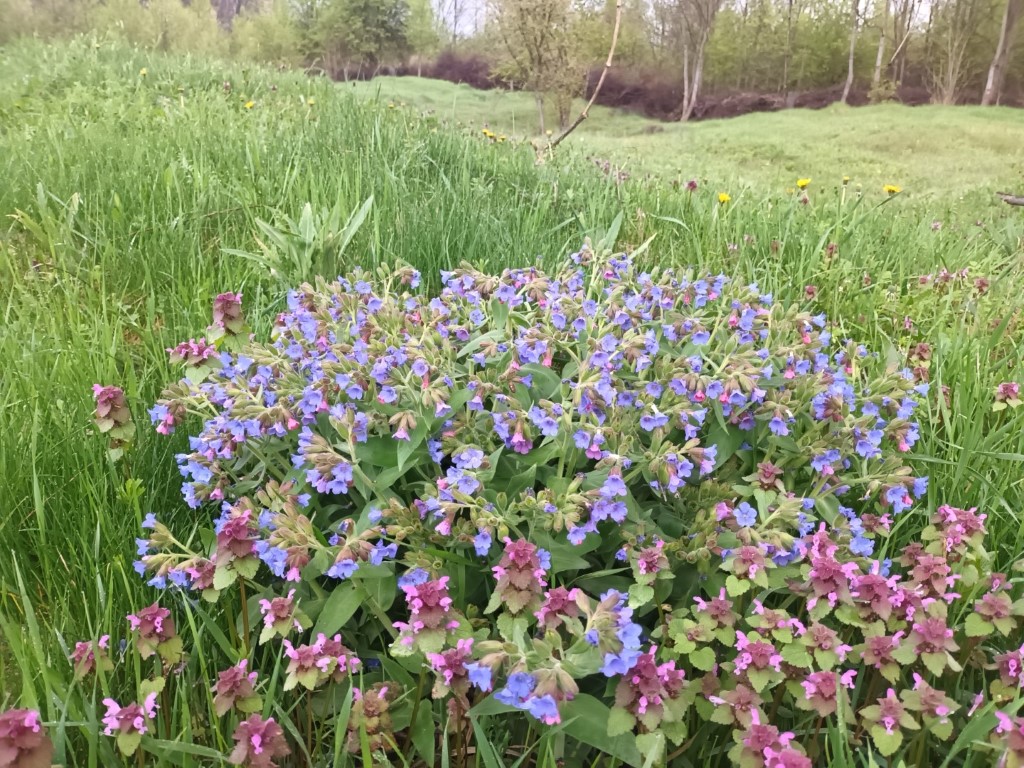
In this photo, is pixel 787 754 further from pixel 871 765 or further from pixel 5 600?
pixel 5 600

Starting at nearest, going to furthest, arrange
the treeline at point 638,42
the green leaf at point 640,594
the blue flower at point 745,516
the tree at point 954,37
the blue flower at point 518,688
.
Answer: the blue flower at point 518,688
the green leaf at point 640,594
the blue flower at point 745,516
the treeline at point 638,42
the tree at point 954,37

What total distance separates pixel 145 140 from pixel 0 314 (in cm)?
166

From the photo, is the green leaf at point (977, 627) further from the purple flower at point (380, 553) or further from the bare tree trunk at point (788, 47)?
the bare tree trunk at point (788, 47)

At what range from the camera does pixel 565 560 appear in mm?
1166

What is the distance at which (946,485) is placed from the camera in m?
1.58

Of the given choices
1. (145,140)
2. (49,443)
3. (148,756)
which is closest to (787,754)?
(148,756)

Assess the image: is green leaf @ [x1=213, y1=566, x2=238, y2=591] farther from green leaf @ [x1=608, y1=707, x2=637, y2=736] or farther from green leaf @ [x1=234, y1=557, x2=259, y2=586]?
green leaf @ [x1=608, y1=707, x2=637, y2=736]

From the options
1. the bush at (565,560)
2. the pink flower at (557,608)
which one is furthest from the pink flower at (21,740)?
the pink flower at (557,608)

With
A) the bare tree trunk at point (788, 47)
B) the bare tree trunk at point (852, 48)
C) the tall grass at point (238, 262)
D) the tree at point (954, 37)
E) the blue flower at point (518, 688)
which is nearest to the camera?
the blue flower at point (518, 688)

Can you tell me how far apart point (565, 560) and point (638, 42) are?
14438 millimetres

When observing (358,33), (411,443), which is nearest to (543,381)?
(411,443)

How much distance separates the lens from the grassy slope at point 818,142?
6.39 meters

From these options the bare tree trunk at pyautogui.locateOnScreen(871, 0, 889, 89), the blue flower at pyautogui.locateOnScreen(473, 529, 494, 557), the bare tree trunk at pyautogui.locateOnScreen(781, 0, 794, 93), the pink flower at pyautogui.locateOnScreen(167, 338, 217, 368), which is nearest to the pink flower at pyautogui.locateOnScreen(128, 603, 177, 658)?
the blue flower at pyautogui.locateOnScreen(473, 529, 494, 557)

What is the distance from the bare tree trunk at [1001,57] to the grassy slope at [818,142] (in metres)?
0.77
